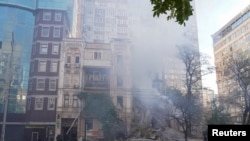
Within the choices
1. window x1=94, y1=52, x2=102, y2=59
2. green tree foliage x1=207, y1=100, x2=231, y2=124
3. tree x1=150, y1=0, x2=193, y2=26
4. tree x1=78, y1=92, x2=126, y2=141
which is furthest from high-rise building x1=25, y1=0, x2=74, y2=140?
tree x1=150, y1=0, x2=193, y2=26

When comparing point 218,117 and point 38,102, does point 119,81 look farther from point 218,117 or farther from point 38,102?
point 218,117

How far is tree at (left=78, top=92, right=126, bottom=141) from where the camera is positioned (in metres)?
29.8

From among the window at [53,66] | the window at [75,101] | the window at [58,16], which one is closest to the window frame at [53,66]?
the window at [53,66]

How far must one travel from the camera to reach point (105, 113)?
30.4 meters

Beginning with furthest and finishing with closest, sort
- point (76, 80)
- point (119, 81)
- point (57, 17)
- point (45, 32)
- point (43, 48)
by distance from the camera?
point (57, 17) → point (45, 32) → point (43, 48) → point (119, 81) → point (76, 80)

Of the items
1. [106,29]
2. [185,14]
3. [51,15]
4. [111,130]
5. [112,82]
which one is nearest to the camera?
[185,14]

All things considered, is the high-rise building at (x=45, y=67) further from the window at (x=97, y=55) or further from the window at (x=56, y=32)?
the window at (x=97, y=55)

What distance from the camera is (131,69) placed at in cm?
3706

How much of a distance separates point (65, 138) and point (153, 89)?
1325 cm

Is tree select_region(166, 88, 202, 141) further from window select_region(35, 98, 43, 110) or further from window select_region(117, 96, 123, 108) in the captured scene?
window select_region(35, 98, 43, 110)

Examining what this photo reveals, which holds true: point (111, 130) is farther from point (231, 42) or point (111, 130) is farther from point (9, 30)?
point (231, 42)

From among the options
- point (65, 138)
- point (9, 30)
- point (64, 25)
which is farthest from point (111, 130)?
point (9, 30)

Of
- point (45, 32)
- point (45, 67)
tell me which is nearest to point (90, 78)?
point (45, 67)

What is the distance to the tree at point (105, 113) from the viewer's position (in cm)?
2983
